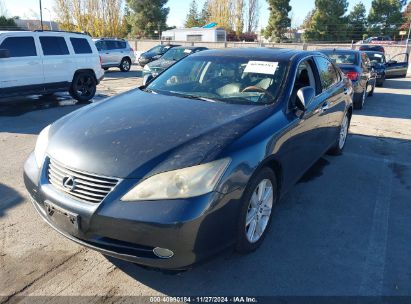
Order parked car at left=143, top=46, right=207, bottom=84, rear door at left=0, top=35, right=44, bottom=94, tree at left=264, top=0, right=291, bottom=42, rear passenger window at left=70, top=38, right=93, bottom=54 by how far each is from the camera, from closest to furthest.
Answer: rear door at left=0, top=35, right=44, bottom=94, rear passenger window at left=70, top=38, right=93, bottom=54, parked car at left=143, top=46, right=207, bottom=84, tree at left=264, top=0, right=291, bottom=42

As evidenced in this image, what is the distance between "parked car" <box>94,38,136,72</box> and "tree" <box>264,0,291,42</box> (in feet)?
88.5

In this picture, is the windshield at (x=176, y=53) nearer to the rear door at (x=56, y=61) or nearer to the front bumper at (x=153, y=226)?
the rear door at (x=56, y=61)

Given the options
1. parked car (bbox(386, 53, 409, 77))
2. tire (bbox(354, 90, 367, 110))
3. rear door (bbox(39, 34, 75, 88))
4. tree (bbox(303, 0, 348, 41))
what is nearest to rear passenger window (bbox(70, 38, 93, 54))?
rear door (bbox(39, 34, 75, 88))

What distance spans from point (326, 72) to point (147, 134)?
3.15 metres

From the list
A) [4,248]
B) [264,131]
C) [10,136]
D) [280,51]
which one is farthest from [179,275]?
[10,136]

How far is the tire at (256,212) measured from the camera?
2.79 m

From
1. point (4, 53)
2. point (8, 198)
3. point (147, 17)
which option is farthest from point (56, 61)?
point (147, 17)

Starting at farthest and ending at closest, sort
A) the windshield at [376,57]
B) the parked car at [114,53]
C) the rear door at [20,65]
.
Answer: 1. the parked car at [114,53]
2. the windshield at [376,57]
3. the rear door at [20,65]

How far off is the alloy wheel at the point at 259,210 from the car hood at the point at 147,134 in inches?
21.2

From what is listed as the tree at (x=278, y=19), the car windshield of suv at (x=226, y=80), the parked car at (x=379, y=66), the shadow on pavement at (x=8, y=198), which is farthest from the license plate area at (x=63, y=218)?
the tree at (x=278, y=19)

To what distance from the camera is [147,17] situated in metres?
49.9

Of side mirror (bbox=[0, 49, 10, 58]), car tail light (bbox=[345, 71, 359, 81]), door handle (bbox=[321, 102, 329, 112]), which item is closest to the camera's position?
door handle (bbox=[321, 102, 329, 112])

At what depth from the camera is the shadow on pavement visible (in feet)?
12.7

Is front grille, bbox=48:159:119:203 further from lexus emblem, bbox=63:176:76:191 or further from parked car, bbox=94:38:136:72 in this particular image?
parked car, bbox=94:38:136:72
